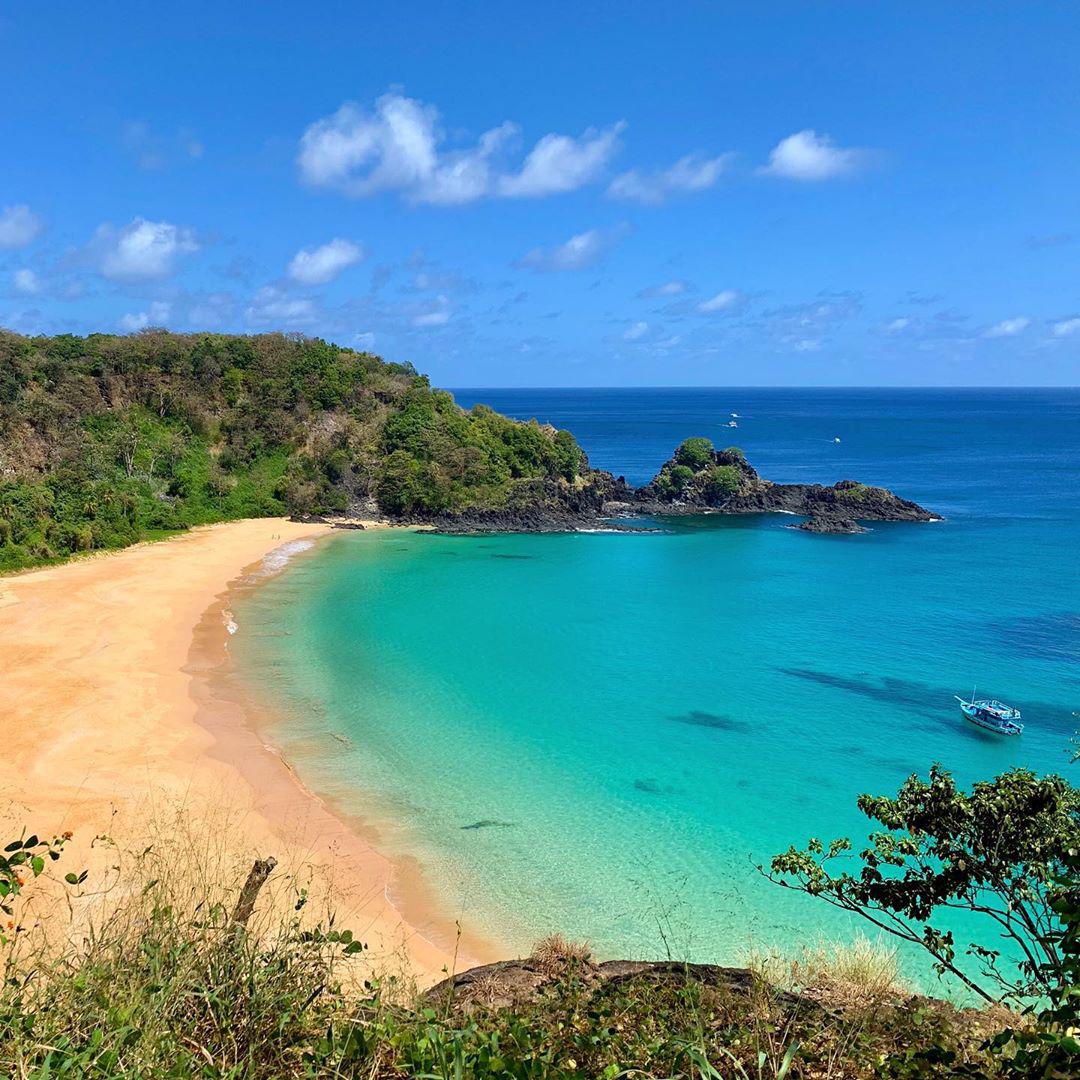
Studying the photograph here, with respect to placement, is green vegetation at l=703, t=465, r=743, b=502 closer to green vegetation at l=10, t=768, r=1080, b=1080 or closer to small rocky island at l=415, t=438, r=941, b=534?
small rocky island at l=415, t=438, r=941, b=534

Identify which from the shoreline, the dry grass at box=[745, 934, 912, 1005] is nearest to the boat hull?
the dry grass at box=[745, 934, 912, 1005]

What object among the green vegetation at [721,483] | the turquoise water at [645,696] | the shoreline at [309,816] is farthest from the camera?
the green vegetation at [721,483]

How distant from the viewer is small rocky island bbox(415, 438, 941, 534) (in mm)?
52250

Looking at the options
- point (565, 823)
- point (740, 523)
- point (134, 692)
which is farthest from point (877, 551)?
point (134, 692)

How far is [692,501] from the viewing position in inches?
2344

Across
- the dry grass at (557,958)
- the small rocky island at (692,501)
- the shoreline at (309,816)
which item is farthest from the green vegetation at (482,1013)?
the small rocky island at (692,501)

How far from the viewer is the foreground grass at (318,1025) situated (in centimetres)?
400

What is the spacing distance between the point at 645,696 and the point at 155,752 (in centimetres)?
1299

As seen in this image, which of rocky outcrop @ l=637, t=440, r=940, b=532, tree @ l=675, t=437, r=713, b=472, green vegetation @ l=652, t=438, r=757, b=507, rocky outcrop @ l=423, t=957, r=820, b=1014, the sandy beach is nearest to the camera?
rocky outcrop @ l=423, t=957, r=820, b=1014

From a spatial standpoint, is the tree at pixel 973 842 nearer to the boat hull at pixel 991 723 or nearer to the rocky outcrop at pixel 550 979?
the rocky outcrop at pixel 550 979

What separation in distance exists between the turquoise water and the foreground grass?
359 centimetres

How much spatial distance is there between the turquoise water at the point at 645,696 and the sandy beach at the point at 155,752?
3.41 ft

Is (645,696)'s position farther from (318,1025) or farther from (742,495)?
(742,495)

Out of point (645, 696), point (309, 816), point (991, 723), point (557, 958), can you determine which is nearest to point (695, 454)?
point (645, 696)
